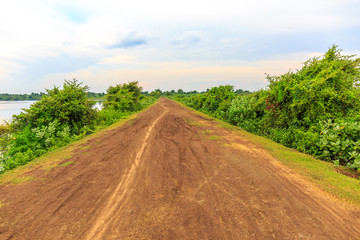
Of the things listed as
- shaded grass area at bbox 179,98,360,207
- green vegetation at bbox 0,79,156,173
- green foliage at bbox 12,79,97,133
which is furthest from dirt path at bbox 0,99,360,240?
green foliage at bbox 12,79,97,133

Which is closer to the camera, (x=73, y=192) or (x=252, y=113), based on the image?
(x=73, y=192)

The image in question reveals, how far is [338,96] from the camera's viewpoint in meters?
7.93

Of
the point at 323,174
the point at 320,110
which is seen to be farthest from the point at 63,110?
the point at 320,110

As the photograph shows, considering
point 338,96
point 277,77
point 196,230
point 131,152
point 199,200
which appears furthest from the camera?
point 277,77

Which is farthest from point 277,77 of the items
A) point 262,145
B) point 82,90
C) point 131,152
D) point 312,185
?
point 82,90

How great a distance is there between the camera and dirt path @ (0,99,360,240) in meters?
3.12

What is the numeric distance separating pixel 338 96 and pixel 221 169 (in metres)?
6.94

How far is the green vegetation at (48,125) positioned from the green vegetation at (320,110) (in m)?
11.8

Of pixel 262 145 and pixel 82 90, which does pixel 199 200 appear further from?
pixel 82 90

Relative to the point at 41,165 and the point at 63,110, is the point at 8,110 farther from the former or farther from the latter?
the point at 41,165

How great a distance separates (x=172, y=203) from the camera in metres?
3.89

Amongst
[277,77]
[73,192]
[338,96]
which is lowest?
[73,192]

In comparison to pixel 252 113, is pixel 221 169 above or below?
below

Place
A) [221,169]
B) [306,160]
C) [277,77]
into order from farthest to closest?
[277,77], [306,160], [221,169]
